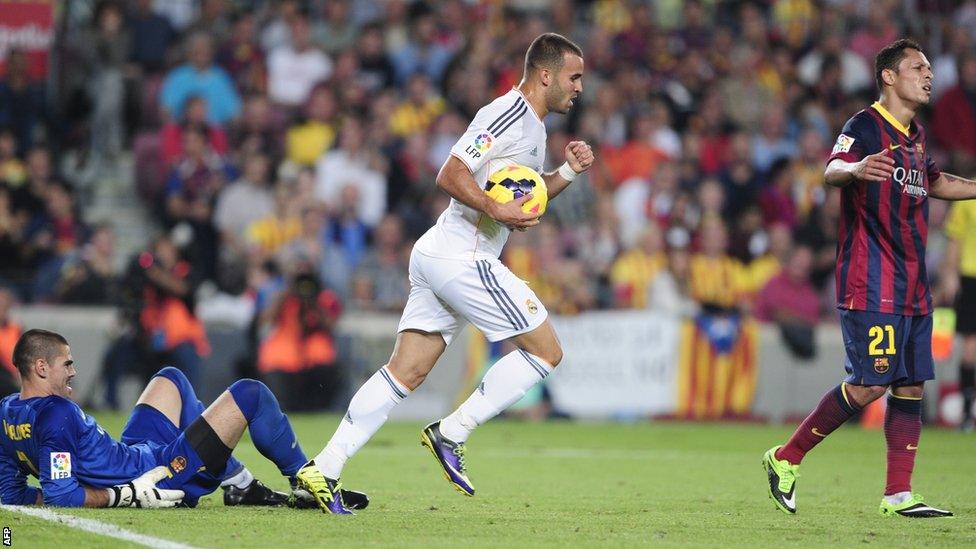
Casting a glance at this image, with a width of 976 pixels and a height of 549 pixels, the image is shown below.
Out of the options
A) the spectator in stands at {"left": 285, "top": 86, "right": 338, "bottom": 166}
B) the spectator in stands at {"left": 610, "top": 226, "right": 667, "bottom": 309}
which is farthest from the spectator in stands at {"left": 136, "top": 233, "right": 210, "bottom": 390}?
the spectator in stands at {"left": 610, "top": 226, "right": 667, "bottom": 309}

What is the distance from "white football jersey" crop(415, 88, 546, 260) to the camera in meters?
7.76

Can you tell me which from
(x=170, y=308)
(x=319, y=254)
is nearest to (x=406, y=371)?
(x=170, y=308)

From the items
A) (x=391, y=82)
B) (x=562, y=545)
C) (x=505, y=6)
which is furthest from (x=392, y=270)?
(x=562, y=545)

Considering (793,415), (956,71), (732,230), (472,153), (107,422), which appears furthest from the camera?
(956,71)

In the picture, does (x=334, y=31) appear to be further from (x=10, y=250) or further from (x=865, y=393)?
(x=865, y=393)

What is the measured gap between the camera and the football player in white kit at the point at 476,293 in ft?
25.2

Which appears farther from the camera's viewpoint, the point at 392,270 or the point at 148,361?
the point at 392,270

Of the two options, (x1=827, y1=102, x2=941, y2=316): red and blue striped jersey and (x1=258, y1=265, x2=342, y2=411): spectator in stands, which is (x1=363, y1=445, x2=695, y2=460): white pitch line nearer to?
(x1=258, y1=265, x2=342, y2=411): spectator in stands

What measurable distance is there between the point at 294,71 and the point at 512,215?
1232 cm

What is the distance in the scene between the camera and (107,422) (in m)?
14.3

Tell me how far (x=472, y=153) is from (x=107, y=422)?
7.85 m

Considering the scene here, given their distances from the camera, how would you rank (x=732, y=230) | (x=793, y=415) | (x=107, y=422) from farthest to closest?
(x=732, y=230), (x=793, y=415), (x=107, y=422)

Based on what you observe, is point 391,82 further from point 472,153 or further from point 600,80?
point 472,153

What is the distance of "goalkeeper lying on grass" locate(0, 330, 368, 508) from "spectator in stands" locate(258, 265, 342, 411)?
27.3 feet
